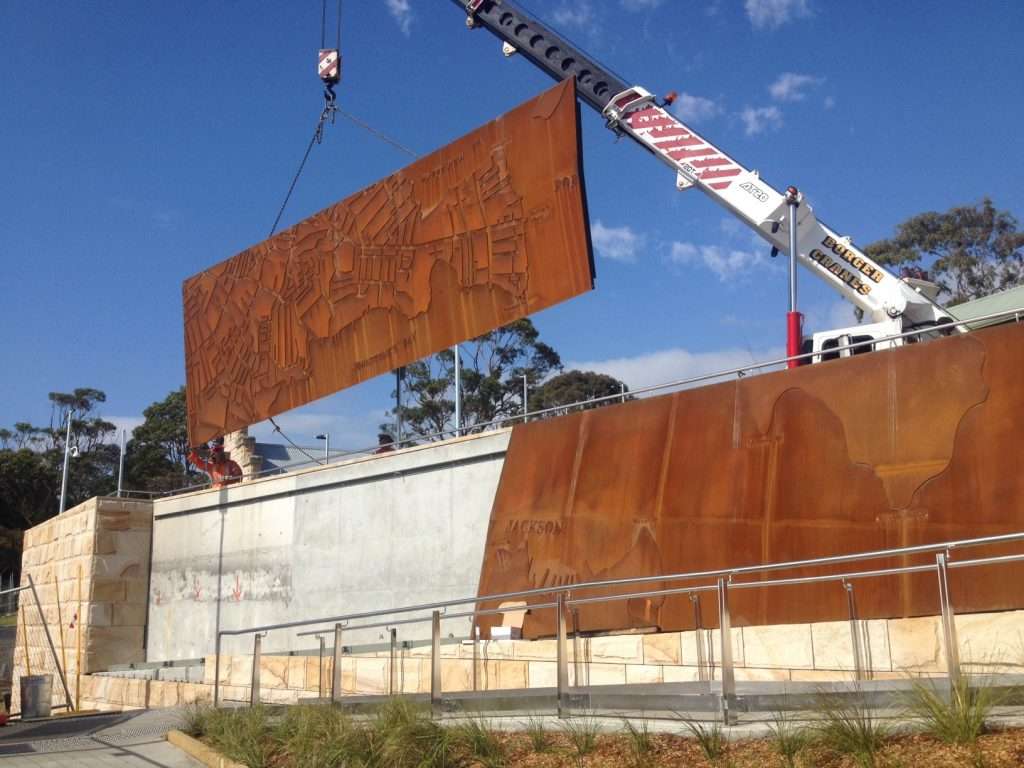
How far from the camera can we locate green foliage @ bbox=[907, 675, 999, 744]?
209 inches

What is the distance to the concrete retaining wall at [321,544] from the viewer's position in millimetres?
16844

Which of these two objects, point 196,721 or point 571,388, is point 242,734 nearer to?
point 196,721

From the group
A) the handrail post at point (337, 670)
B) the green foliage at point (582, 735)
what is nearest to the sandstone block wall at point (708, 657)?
the handrail post at point (337, 670)

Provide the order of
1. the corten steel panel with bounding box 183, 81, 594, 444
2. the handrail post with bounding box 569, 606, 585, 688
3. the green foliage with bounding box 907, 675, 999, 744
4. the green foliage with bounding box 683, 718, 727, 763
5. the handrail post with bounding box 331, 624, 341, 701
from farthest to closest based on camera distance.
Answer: the corten steel panel with bounding box 183, 81, 594, 444 < the handrail post with bounding box 331, 624, 341, 701 < the handrail post with bounding box 569, 606, 585, 688 < the green foliage with bounding box 683, 718, 727, 763 < the green foliage with bounding box 907, 675, 999, 744

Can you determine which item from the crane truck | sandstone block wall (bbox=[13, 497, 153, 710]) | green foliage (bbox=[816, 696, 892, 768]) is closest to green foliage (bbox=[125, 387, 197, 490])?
sandstone block wall (bbox=[13, 497, 153, 710])

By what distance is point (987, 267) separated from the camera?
39.2m

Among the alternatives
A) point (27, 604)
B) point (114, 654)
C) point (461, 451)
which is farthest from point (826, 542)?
point (27, 604)

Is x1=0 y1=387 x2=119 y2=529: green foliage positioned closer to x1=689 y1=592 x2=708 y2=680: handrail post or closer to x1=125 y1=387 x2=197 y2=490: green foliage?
x1=125 y1=387 x2=197 y2=490: green foliage

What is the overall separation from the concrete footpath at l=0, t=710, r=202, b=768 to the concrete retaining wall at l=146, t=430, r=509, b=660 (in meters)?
5.18

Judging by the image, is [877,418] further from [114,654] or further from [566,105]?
[114,654]

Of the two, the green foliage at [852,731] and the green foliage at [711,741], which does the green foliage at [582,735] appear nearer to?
the green foliage at [711,741]

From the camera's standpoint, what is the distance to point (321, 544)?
19.7m

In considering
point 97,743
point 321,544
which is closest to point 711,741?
point 97,743

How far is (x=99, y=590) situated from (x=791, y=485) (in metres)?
18.8
